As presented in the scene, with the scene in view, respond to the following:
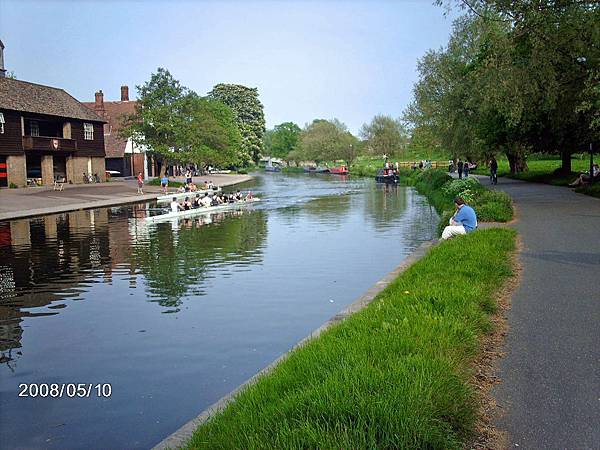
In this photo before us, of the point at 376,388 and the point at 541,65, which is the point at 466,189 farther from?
the point at 376,388

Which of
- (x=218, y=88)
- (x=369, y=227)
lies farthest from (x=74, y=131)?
(x=218, y=88)

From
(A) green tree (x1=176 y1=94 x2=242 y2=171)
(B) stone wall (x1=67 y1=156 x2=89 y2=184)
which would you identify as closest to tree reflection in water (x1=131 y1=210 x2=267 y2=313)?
(B) stone wall (x1=67 y1=156 x2=89 y2=184)

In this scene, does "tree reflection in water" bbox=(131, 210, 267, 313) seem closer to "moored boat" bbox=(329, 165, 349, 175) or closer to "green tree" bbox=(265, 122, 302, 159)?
"moored boat" bbox=(329, 165, 349, 175)

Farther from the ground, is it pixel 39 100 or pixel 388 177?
pixel 39 100

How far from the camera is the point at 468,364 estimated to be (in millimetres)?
6160

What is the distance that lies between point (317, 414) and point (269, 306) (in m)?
7.37

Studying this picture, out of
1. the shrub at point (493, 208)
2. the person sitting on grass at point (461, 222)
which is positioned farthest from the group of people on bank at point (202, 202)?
the person sitting on grass at point (461, 222)

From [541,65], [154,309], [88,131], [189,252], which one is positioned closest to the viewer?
[154,309]

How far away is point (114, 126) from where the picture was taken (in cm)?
7456

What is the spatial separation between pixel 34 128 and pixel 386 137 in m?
66.8

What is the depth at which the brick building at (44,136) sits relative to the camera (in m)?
47.2

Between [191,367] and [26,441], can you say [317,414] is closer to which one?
[26,441]

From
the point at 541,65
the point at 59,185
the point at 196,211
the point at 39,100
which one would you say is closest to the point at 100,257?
the point at 196,211

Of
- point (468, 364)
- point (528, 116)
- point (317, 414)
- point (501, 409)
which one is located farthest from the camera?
point (528, 116)
